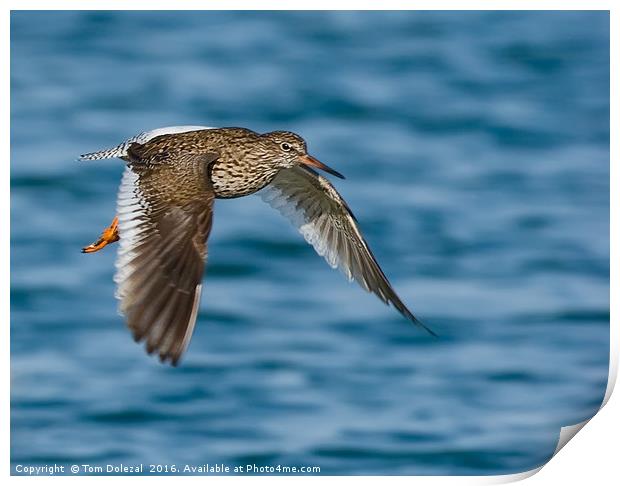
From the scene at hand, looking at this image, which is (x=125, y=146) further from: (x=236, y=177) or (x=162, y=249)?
(x=162, y=249)

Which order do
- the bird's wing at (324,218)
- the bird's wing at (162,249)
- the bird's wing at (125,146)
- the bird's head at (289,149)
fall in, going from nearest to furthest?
the bird's wing at (162,249) → the bird's wing at (125,146) → the bird's head at (289,149) → the bird's wing at (324,218)

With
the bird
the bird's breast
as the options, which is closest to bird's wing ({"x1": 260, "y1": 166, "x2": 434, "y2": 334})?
the bird

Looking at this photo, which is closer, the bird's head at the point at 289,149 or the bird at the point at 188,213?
the bird at the point at 188,213

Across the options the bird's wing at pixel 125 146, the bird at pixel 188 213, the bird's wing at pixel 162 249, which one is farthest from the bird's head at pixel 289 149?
the bird's wing at pixel 162 249

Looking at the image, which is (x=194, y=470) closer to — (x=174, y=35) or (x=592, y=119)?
(x=592, y=119)

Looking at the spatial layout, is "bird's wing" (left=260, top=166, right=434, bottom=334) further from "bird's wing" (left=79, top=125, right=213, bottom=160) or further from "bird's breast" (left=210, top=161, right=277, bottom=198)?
"bird's wing" (left=79, top=125, right=213, bottom=160)

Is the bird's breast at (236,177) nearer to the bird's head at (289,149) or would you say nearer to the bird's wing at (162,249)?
the bird's head at (289,149)

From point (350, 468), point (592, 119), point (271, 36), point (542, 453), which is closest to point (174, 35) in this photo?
point (271, 36)
